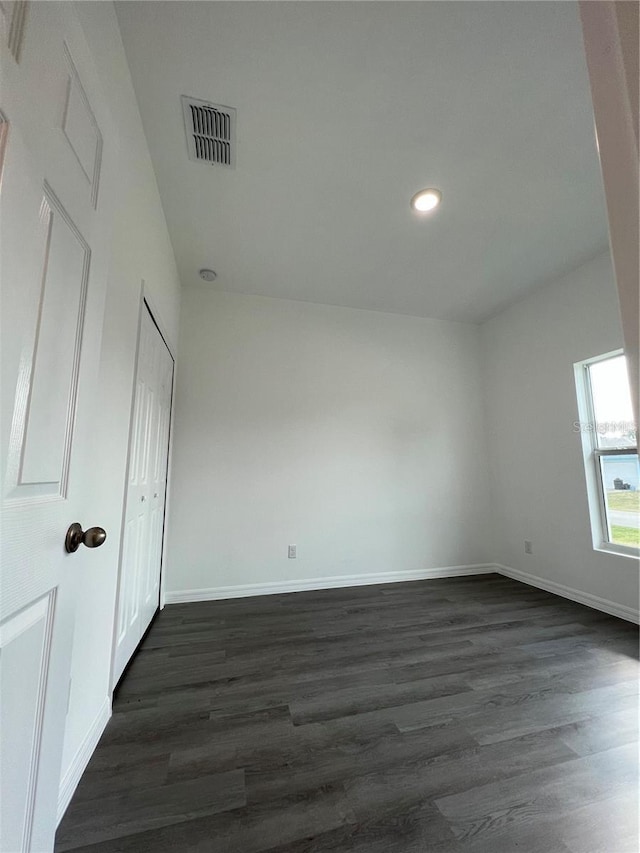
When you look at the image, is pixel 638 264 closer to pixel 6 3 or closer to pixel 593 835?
pixel 6 3

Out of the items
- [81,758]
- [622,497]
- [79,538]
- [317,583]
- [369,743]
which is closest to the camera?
[79,538]

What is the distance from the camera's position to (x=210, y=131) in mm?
1743

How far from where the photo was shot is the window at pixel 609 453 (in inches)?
103

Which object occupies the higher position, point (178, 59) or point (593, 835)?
point (178, 59)

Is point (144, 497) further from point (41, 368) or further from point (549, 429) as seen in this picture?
point (549, 429)

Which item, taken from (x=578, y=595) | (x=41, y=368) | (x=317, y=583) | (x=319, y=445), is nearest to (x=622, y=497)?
(x=578, y=595)

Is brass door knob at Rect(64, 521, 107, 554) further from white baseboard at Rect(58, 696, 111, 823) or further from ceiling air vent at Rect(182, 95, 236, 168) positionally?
ceiling air vent at Rect(182, 95, 236, 168)

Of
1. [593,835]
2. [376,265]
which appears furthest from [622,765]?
[376,265]

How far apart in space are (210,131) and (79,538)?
2.08m

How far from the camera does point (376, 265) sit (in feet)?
9.51

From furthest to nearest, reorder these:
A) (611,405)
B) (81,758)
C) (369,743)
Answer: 1. (611,405)
2. (369,743)
3. (81,758)

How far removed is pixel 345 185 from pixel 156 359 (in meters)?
1.69

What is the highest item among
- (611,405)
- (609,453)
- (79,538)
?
(611,405)

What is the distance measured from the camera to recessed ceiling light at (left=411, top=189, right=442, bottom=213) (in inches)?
84.0
